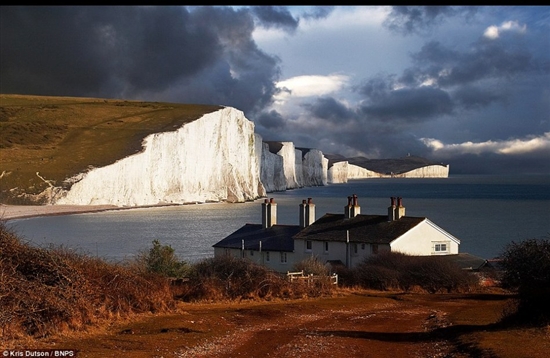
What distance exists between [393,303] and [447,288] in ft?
17.0

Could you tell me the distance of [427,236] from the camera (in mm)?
33438

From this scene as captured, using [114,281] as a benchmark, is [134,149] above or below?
above

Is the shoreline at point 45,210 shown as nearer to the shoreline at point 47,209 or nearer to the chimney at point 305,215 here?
the shoreline at point 47,209

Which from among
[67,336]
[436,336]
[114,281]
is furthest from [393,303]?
[67,336]

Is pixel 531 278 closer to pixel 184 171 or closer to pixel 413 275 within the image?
pixel 413 275

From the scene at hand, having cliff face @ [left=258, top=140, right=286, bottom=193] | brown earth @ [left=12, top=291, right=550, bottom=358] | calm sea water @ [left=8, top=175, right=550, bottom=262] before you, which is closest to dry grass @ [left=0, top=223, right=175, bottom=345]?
brown earth @ [left=12, top=291, right=550, bottom=358]

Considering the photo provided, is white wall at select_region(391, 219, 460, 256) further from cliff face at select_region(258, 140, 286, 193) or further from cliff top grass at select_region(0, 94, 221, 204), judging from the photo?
cliff face at select_region(258, 140, 286, 193)

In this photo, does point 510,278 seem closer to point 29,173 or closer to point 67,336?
point 67,336

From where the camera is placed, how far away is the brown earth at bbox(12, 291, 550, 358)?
15.3 meters

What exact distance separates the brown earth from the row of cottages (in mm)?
7870

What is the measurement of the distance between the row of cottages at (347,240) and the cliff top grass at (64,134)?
76390mm

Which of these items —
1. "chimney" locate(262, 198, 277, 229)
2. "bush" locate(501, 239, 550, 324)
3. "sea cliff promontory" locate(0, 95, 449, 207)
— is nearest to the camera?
"bush" locate(501, 239, 550, 324)

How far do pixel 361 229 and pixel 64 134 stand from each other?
350 ft

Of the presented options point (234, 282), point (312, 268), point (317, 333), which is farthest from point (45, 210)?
point (317, 333)
